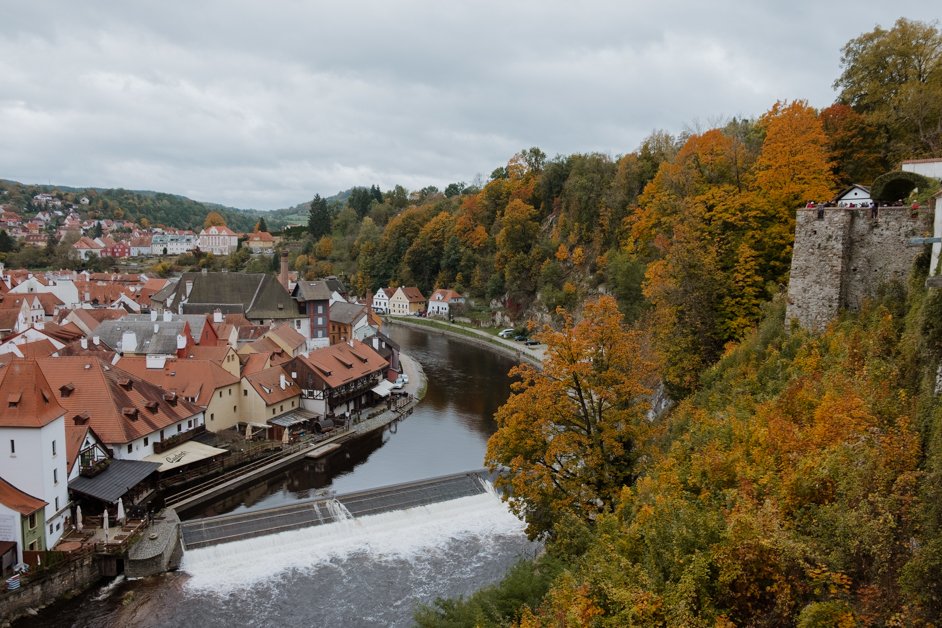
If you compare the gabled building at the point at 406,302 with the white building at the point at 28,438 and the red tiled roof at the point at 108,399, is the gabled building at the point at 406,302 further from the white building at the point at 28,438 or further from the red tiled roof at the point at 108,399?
the white building at the point at 28,438

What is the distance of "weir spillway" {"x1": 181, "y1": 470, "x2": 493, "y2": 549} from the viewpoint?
21.4 meters

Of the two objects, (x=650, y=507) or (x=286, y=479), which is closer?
(x=650, y=507)

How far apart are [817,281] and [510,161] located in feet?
234

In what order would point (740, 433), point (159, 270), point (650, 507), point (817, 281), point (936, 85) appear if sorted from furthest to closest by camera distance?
point (159, 270) → point (936, 85) → point (817, 281) → point (740, 433) → point (650, 507)

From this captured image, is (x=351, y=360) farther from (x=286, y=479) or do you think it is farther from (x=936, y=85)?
(x=936, y=85)

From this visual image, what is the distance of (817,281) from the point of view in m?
18.6

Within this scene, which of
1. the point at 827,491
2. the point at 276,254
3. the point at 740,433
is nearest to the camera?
the point at 827,491

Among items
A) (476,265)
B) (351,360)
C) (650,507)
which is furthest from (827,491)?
(476,265)

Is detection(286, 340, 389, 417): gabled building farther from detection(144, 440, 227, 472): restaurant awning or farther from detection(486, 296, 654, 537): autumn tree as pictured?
detection(486, 296, 654, 537): autumn tree

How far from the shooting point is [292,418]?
3284 cm

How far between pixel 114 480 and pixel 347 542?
27.8ft

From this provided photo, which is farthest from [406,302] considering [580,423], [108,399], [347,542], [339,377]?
[580,423]

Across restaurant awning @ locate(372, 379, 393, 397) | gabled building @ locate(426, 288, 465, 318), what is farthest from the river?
gabled building @ locate(426, 288, 465, 318)

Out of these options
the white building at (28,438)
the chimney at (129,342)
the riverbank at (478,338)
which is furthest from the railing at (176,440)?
the riverbank at (478,338)
